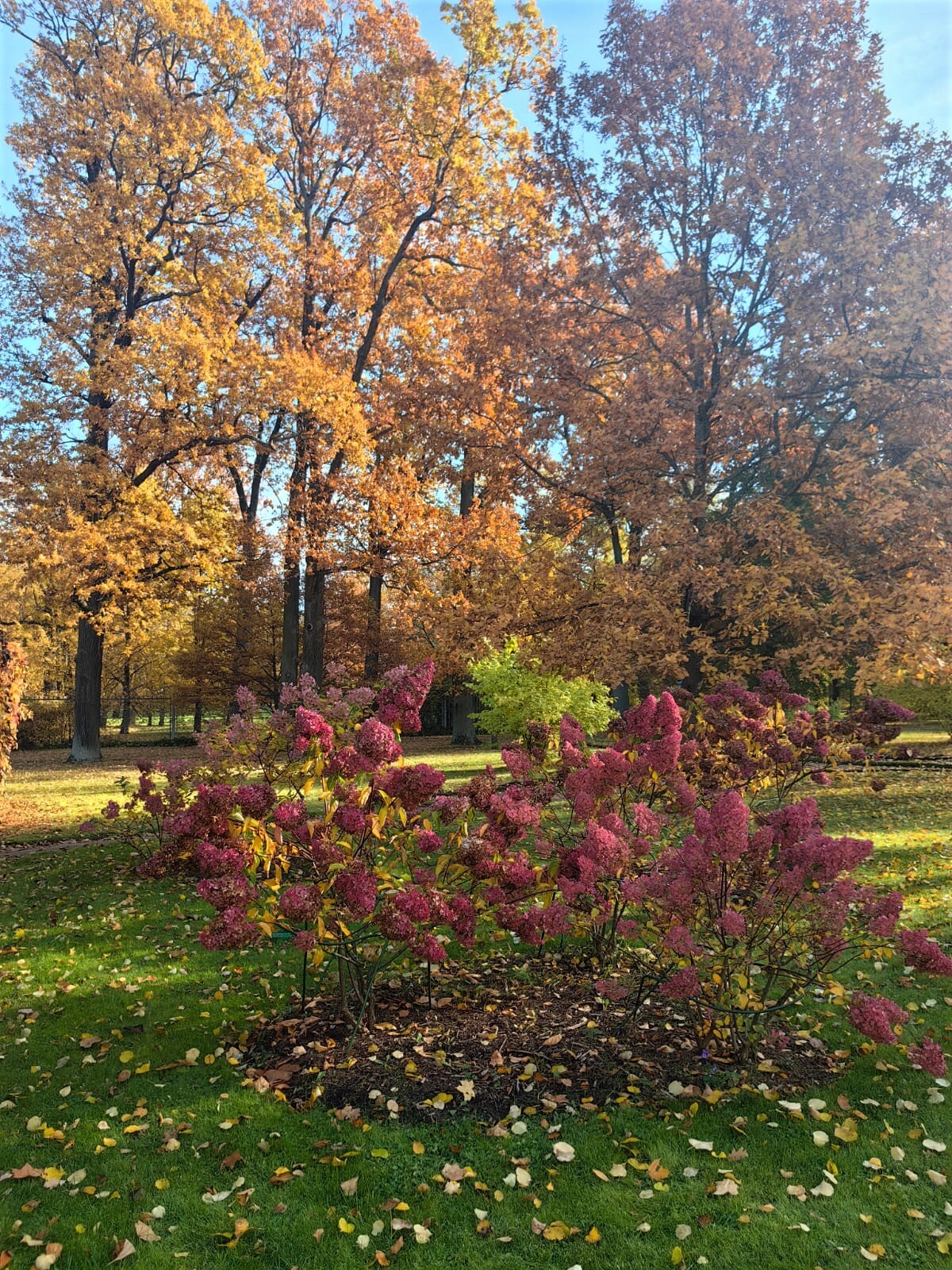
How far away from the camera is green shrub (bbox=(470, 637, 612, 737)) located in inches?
545

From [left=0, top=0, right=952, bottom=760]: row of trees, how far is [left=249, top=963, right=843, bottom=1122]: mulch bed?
4659mm

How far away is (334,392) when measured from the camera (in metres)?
15.0

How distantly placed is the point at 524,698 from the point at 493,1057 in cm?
1035

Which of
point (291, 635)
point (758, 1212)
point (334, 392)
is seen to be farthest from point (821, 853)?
point (291, 635)

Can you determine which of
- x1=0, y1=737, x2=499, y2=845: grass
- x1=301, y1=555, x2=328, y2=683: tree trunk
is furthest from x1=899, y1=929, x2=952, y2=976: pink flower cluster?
x1=301, y1=555, x2=328, y2=683: tree trunk

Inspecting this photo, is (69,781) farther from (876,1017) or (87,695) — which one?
(876,1017)

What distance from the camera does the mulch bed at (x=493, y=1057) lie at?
3.45 meters

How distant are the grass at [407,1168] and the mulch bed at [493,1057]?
0.30 ft

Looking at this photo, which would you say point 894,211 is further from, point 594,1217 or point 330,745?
point 594,1217

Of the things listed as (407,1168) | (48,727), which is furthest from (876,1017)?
(48,727)

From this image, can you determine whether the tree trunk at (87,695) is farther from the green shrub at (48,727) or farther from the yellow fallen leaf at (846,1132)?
the yellow fallen leaf at (846,1132)

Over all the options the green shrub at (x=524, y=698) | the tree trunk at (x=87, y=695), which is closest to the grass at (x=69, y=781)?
the tree trunk at (x=87, y=695)

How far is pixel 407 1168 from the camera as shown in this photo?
3.00m

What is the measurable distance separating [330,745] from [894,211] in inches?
347
